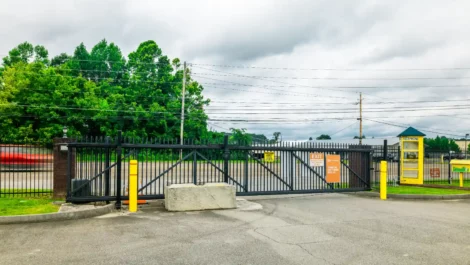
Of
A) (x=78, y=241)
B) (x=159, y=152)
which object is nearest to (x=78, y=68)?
(x=159, y=152)

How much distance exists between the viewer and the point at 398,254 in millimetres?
6219

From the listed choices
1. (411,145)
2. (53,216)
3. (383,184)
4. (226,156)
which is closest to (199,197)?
(226,156)

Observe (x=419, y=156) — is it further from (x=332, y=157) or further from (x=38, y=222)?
(x=38, y=222)

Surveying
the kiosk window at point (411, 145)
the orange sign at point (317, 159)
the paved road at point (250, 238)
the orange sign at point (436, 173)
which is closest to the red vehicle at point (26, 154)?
the paved road at point (250, 238)

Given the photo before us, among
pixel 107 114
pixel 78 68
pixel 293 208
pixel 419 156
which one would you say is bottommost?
pixel 293 208

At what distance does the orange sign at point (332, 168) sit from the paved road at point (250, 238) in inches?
148

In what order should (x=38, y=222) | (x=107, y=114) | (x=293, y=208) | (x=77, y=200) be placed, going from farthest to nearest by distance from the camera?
(x=107, y=114), (x=293, y=208), (x=77, y=200), (x=38, y=222)

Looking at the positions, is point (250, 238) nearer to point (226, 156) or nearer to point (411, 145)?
point (226, 156)

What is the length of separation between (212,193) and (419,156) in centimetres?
1338

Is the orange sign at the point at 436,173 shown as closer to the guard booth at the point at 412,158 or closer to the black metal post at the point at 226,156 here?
the guard booth at the point at 412,158

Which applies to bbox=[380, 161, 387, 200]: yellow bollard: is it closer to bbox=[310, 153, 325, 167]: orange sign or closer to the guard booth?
bbox=[310, 153, 325, 167]: orange sign

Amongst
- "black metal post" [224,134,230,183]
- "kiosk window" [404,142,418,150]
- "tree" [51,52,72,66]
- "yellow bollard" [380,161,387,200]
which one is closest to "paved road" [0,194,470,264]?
"black metal post" [224,134,230,183]

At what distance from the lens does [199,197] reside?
34.8ft

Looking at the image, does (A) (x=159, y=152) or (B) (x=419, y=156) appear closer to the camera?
(A) (x=159, y=152)
